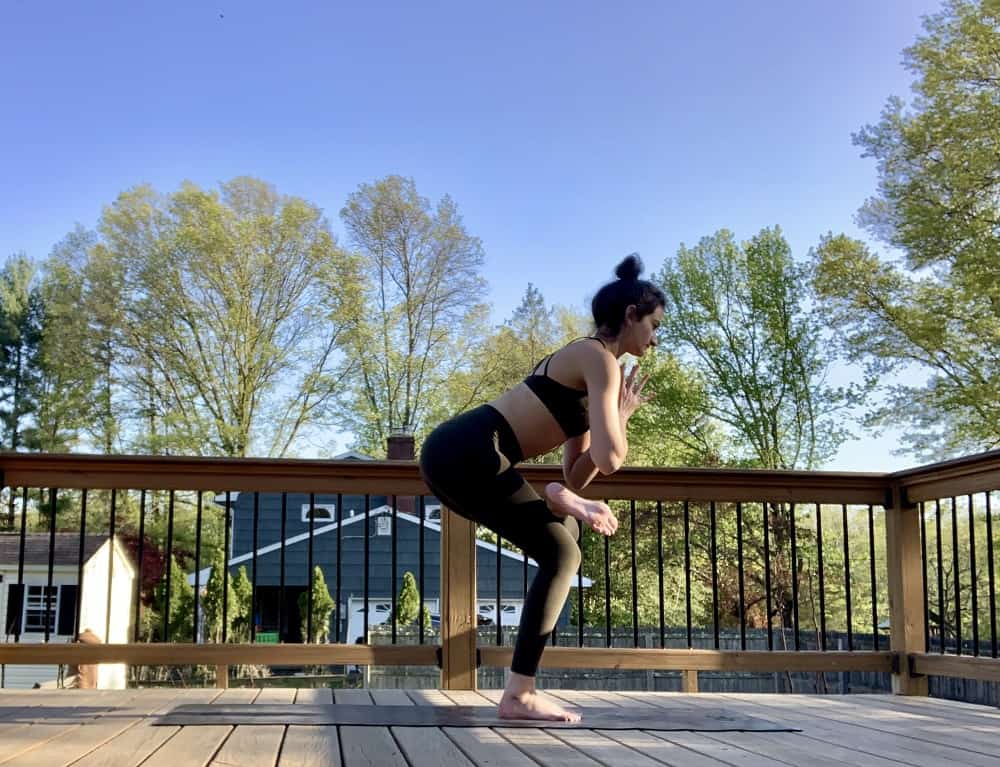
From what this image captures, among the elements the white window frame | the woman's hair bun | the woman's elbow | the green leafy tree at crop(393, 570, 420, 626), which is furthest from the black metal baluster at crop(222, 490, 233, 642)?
the white window frame

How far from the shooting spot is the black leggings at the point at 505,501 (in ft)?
8.14

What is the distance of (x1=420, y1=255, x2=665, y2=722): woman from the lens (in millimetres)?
2441

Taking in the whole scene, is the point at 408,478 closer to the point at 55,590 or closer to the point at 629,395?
the point at 629,395

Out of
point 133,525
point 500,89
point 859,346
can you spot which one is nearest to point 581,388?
point 859,346

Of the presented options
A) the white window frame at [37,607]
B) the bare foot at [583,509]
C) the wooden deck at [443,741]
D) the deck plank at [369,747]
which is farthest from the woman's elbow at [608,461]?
the white window frame at [37,607]

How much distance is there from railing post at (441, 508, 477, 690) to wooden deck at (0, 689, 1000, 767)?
15.1 inches

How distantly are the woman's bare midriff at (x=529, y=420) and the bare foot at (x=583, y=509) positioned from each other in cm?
12

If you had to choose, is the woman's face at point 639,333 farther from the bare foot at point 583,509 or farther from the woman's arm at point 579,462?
the bare foot at point 583,509

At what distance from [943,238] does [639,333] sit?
13.7 meters

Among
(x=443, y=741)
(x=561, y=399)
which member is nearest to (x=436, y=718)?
(x=443, y=741)

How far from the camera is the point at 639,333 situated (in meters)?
2.58

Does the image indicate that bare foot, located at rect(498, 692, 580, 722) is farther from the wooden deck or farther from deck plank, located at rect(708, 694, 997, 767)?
deck plank, located at rect(708, 694, 997, 767)

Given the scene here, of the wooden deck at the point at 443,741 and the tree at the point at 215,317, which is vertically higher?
the tree at the point at 215,317

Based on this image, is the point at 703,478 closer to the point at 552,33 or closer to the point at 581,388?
the point at 581,388
